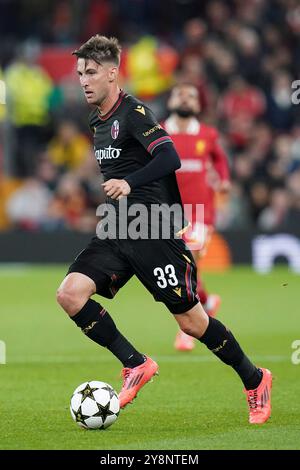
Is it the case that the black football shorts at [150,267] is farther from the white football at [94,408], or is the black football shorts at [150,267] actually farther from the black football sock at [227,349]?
the white football at [94,408]

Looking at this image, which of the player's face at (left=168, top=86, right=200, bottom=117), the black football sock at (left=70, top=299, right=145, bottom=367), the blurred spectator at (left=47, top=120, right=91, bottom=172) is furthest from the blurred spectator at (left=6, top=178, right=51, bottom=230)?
the black football sock at (left=70, top=299, right=145, bottom=367)

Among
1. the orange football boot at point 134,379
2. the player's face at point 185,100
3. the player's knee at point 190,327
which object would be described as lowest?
the orange football boot at point 134,379

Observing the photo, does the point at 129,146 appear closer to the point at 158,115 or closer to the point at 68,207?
the point at 68,207

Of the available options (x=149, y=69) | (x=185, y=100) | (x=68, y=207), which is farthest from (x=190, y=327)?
(x=149, y=69)

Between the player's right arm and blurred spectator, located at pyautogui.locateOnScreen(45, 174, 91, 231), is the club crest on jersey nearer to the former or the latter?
the player's right arm

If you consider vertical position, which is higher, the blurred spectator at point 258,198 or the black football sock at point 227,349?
the black football sock at point 227,349

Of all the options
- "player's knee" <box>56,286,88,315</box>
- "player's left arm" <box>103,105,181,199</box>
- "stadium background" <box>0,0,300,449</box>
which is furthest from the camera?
"stadium background" <box>0,0,300,449</box>

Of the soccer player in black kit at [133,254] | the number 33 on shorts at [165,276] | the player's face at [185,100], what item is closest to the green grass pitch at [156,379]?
the soccer player in black kit at [133,254]

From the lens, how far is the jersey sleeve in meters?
7.35

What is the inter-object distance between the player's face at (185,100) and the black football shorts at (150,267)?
149 inches

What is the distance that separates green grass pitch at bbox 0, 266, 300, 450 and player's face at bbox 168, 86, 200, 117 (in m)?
2.25

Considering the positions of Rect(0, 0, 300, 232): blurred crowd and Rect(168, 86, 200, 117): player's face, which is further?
Rect(0, 0, 300, 232): blurred crowd

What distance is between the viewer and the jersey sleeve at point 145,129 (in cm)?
735

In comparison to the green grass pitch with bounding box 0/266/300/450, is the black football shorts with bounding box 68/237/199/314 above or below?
above
